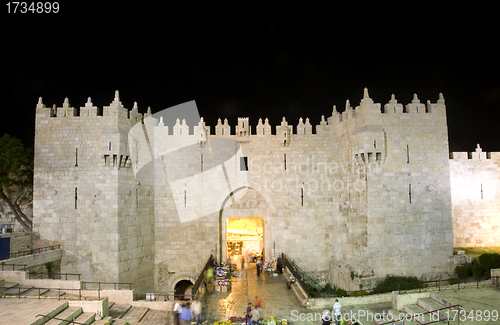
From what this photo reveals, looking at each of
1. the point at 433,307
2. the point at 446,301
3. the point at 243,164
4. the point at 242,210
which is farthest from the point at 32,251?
the point at 446,301

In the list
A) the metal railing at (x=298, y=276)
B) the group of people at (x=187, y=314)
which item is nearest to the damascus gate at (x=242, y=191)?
the metal railing at (x=298, y=276)

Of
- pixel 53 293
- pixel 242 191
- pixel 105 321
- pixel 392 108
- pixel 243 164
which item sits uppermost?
pixel 392 108

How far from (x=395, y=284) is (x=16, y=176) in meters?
24.0

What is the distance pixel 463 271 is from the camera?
1820 centimetres

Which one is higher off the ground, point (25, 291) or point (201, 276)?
point (201, 276)

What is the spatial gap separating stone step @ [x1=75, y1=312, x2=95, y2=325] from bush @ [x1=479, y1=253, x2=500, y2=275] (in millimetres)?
19536

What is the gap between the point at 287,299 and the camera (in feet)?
52.3

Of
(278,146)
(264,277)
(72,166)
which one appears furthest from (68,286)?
(278,146)

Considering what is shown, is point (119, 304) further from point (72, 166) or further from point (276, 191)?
point (276, 191)

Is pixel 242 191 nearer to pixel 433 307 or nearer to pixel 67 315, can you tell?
pixel 67 315

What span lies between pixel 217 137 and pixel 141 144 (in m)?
4.76

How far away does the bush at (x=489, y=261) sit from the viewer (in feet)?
59.9

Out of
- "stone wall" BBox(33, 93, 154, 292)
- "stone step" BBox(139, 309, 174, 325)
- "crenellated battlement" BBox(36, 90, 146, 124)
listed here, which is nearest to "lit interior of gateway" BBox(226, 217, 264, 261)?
"stone wall" BBox(33, 93, 154, 292)

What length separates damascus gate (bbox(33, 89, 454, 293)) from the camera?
18.4 meters
